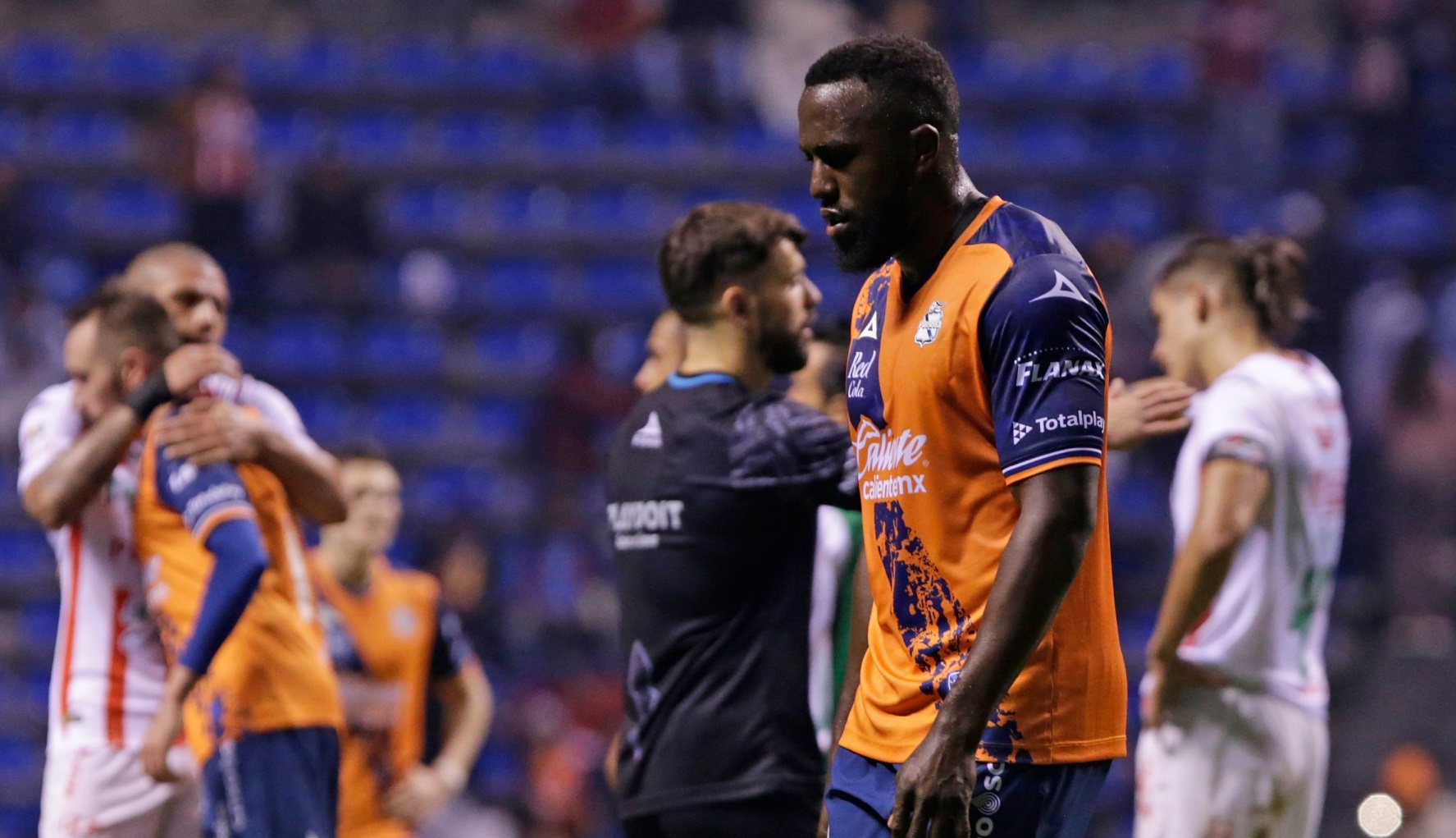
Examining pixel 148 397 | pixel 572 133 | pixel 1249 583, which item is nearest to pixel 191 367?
pixel 148 397

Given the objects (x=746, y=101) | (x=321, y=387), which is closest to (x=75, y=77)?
(x=321, y=387)

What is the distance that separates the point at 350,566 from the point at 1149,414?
3801mm

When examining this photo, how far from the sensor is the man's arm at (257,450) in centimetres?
464

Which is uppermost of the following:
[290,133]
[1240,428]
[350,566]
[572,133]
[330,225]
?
[290,133]

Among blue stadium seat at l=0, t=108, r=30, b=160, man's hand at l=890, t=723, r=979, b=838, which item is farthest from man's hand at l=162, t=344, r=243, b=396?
blue stadium seat at l=0, t=108, r=30, b=160

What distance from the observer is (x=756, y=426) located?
411cm

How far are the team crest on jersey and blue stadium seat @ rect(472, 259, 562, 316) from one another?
440 inches

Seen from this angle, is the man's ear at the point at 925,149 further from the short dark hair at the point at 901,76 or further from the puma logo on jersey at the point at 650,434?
the puma logo on jersey at the point at 650,434

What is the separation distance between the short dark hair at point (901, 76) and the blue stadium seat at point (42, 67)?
47.2 feet

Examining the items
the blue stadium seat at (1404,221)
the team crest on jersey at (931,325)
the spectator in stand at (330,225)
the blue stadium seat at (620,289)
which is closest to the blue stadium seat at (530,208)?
the blue stadium seat at (620,289)

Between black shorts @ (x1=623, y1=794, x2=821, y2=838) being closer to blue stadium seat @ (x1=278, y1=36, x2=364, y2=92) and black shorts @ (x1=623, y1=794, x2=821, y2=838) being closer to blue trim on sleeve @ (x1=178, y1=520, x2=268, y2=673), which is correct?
blue trim on sleeve @ (x1=178, y1=520, x2=268, y2=673)

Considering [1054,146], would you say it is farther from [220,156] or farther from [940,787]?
[940,787]

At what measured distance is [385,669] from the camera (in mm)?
6680

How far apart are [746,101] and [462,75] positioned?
2751 millimetres
